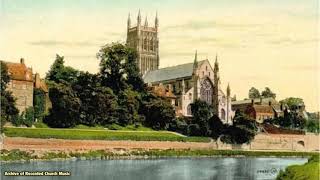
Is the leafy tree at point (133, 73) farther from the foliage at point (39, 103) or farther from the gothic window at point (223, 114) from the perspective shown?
the foliage at point (39, 103)

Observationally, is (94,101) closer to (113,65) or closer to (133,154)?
(113,65)

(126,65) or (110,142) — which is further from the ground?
(126,65)

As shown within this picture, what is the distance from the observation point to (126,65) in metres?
12.5

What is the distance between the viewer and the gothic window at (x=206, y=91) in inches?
538

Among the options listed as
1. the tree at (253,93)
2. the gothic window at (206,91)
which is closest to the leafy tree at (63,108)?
the tree at (253,93)

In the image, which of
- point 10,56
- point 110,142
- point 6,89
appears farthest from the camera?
point 110,142

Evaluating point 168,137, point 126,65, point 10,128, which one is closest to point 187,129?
point 168,137

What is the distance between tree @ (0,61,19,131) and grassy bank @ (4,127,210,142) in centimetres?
19

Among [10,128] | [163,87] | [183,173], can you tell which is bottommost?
A: [183,173]

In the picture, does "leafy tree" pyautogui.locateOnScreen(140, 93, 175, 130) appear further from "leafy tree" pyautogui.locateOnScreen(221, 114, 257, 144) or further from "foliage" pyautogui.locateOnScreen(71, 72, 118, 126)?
"leafy tree" pyautogui.locateOnScreen(221, 114, 257, 144)

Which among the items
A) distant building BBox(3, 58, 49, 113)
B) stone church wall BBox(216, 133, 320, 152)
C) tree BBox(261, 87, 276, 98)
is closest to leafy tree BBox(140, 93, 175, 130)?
stone church wall BBox(216, 133, 320, 152)

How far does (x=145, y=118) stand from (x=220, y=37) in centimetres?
229

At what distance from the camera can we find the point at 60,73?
405 inches

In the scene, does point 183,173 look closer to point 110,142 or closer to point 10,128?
point 110,142
